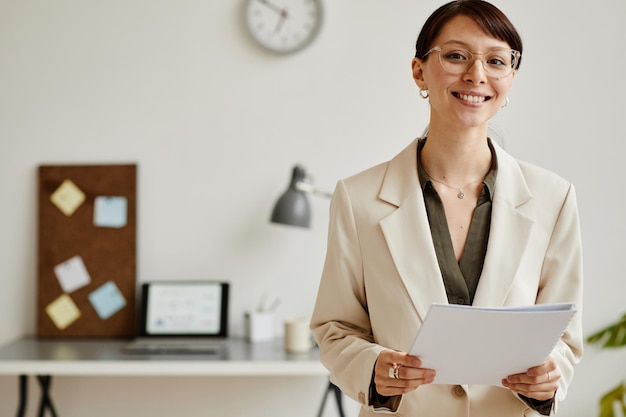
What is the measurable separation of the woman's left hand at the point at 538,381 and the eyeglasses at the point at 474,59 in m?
0.48

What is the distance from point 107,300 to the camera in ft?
10.5

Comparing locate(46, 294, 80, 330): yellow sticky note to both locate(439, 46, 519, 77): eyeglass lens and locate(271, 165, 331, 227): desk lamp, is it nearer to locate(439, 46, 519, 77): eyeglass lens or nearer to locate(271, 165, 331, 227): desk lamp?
locate(271, 165, 331, 227): desk lamp

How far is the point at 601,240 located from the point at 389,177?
1.85 meters

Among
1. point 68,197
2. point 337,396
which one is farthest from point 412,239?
point 68,197

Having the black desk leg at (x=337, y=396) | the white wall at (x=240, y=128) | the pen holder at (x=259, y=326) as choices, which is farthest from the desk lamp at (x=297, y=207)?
the pen holder at (x=259, y=326)

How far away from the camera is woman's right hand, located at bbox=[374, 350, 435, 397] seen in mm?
1238

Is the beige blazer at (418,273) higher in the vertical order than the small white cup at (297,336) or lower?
higher

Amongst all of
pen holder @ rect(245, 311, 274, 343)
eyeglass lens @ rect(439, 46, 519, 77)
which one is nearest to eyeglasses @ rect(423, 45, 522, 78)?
eyeglass lens @ rect(439, 46, 519, 77)

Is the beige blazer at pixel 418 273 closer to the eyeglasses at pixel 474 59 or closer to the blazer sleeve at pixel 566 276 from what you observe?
the blazer sleeve at pixel 566 276

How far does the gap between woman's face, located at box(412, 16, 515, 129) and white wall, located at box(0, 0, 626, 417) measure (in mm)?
1756

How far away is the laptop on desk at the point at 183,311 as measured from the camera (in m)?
3.11

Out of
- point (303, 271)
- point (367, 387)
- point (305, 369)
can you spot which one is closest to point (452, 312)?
point (367, 387)

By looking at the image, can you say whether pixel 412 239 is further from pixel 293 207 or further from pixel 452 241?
pixel 293 207

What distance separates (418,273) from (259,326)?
1766 mm
